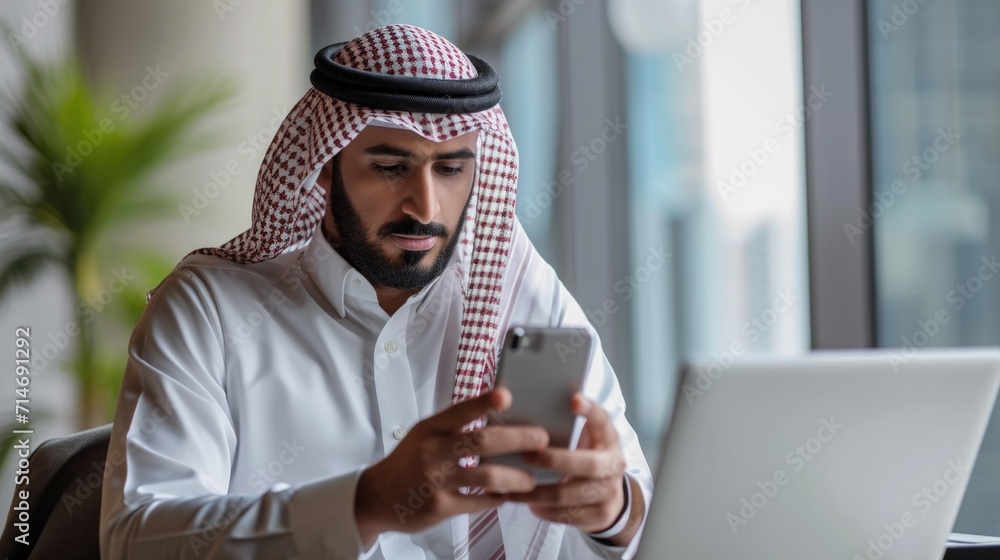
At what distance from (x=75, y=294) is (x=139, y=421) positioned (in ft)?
7.00

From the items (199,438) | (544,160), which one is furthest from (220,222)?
(199,438)

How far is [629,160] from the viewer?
15.1ft

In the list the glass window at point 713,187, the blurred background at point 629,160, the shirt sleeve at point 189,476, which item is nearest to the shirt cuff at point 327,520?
the shirt sleeve at point 189,476

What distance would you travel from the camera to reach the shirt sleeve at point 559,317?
5.23 feet

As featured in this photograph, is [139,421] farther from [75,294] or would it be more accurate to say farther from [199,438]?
[75,294]

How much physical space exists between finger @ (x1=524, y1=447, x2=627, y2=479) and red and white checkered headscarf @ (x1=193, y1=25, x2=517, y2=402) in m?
0.51

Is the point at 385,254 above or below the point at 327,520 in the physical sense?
above

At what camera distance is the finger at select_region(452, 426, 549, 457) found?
99 cm

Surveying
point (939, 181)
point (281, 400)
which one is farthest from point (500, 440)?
point (939, 181)

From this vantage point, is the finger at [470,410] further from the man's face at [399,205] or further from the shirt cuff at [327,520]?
the man's face at [399,205]

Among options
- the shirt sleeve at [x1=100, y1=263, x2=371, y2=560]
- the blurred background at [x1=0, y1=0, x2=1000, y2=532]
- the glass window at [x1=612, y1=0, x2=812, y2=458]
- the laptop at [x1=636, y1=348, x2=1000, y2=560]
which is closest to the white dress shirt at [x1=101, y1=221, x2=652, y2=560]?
the shirt sleeve at [x1=100, y1=263, x2=371, y2=560]

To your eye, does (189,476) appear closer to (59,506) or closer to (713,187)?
(59,506)

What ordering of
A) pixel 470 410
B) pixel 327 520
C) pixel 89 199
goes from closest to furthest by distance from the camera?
pixel 470 410
pixel 327 520
pixel 89 199

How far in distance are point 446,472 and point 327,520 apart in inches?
7.2
